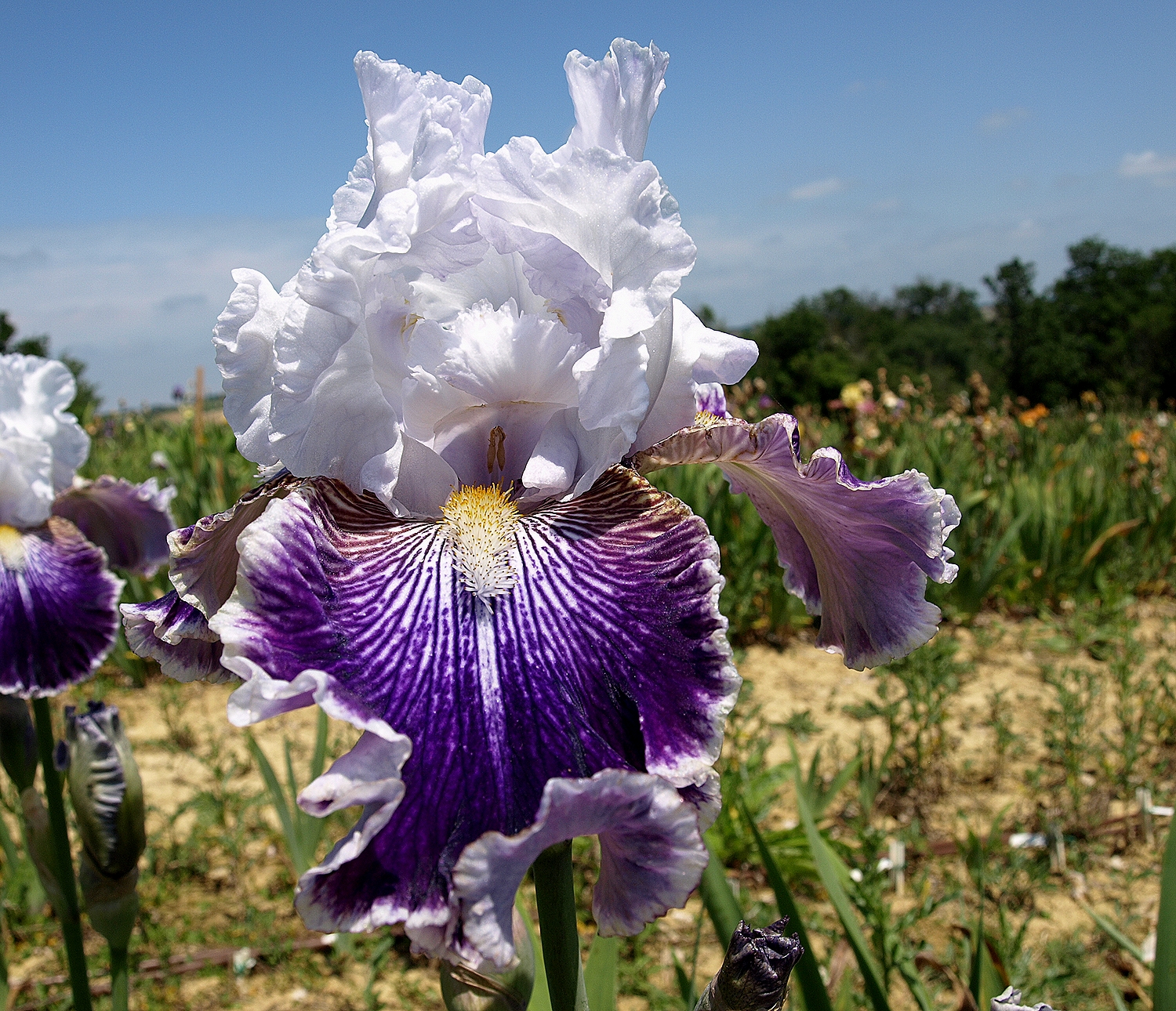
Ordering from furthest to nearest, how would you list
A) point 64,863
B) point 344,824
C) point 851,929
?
point 344,824 < point 64,863 < point 851,929

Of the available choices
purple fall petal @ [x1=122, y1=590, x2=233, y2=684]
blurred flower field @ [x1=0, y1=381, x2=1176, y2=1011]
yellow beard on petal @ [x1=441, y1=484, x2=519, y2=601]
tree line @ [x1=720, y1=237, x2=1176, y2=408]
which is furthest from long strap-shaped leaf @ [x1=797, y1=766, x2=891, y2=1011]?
tree line @ [x1=720, y1=237, x2=1176, y2=408]

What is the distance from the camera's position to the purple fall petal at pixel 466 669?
0.73 meters

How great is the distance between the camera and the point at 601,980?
150 centimetres

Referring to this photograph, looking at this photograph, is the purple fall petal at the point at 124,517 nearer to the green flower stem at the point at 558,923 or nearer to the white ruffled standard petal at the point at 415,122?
the white ruffled standard petal at the point at 415,122

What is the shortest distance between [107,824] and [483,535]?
4.41 ft

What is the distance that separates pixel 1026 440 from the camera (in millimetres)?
7586

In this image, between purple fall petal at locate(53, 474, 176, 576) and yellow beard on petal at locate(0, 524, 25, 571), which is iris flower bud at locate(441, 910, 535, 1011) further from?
purple fall petal at locate(53, 474, 176, 576)

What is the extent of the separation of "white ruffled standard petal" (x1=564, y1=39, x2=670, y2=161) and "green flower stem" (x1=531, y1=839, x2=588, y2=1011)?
77cm

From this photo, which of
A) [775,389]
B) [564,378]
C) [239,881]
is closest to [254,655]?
[564,378]

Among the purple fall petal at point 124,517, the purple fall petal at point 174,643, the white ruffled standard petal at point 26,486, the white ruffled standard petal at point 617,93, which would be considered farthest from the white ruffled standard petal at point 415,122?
the purple fall petal at point 124,517

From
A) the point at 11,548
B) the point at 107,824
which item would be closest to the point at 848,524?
the point at 107,824

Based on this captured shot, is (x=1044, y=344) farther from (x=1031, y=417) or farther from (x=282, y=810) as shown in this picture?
(x=282, y=810)

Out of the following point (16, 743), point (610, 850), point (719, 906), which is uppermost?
point (610, 850)

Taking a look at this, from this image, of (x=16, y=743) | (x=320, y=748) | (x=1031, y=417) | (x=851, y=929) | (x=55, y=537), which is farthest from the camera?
(x=1031, y=417)
